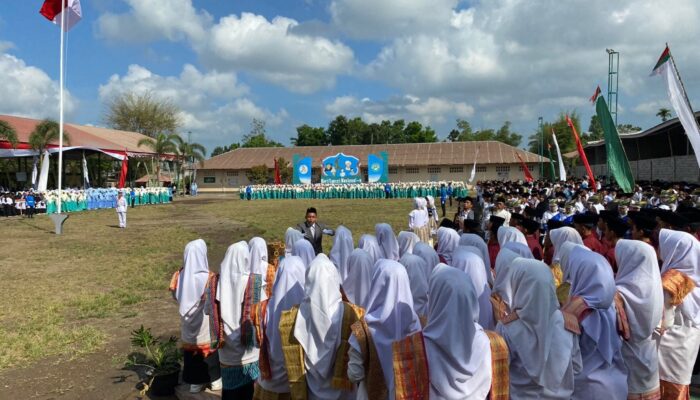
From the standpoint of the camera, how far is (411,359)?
2.38 metres

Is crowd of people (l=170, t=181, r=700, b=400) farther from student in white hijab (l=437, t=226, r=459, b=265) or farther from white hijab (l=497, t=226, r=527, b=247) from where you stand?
student in white hijab (l=437, t=226, r=459, b=265)

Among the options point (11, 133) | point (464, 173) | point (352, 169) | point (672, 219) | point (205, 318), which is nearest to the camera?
point (205, 318)

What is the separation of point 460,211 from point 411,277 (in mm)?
5760

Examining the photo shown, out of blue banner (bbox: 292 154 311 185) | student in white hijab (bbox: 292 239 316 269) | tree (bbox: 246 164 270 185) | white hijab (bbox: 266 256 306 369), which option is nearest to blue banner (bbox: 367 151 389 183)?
blue banner (bbox: 292 154 311 185)

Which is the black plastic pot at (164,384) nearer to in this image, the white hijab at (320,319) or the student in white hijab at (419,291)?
the white hijab at (320,319)

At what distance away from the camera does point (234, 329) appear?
11.7 feet

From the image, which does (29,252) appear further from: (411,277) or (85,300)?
(411,277)

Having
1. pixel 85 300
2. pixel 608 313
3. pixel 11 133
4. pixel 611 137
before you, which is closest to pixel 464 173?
pixel 11 133

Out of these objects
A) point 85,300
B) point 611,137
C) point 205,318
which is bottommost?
point 85,300

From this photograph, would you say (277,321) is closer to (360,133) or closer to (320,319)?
(320,319)

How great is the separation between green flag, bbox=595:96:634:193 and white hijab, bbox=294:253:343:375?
6480 millimetres

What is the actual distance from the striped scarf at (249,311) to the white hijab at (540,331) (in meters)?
1.95

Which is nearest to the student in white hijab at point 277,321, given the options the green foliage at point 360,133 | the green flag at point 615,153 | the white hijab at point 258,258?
the white hijab at point 258,258

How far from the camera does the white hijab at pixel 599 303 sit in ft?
8.58
